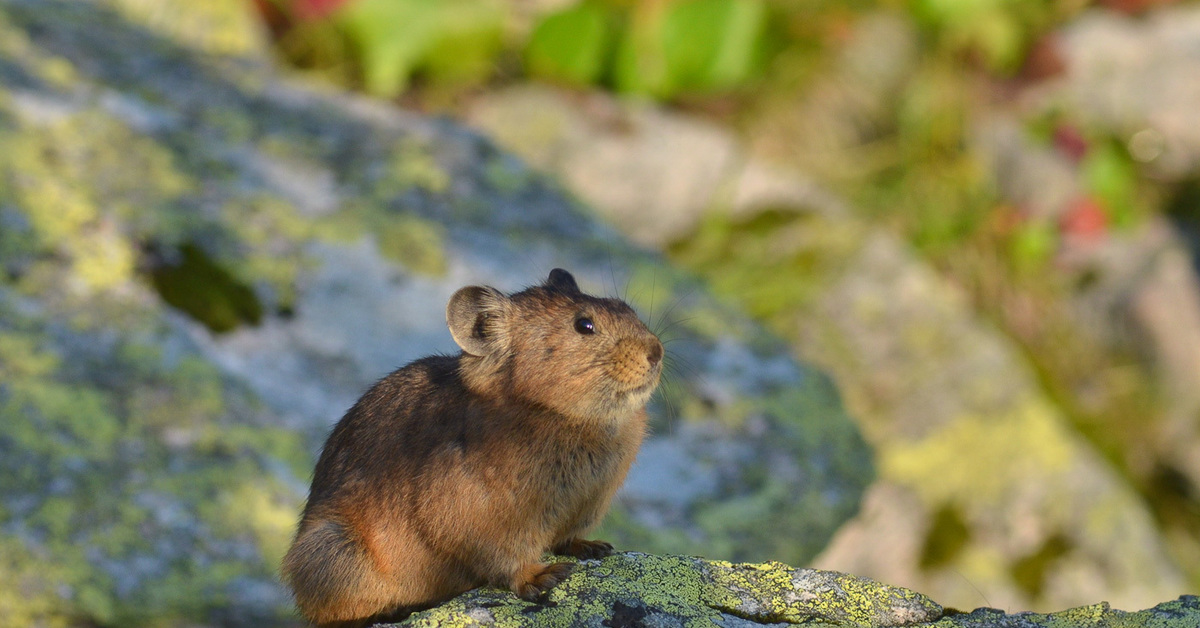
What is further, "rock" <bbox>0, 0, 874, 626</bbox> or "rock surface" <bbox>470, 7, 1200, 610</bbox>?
"rock surface" <bbox>470, 7, 1200, 610</bbox>

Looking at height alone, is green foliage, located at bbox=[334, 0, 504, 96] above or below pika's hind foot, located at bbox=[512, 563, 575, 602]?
above

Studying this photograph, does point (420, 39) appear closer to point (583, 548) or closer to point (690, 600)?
point (583, 548)

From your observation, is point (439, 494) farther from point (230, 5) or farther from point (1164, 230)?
point (1164, 230)

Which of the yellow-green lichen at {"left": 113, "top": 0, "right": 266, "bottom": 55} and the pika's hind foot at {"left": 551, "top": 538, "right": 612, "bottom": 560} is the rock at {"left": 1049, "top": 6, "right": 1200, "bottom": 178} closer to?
the yellow-green lichen at {"left": 113, "top": 0, "right": 266, "bottom": 55}

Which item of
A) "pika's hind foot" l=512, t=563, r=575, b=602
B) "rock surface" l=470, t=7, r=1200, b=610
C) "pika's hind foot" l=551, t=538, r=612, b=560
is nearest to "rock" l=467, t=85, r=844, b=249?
"rock surface" l=470, t=7, r=1200, b=610

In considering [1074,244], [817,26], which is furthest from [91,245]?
[1074,244]

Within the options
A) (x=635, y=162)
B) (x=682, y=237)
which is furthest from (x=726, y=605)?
(x=635, y=162)
